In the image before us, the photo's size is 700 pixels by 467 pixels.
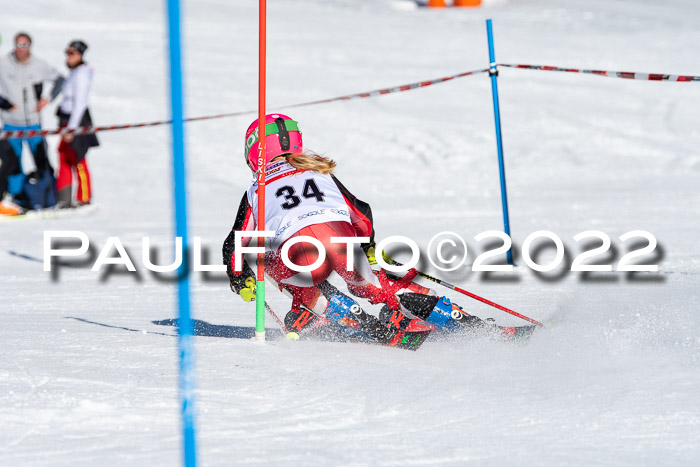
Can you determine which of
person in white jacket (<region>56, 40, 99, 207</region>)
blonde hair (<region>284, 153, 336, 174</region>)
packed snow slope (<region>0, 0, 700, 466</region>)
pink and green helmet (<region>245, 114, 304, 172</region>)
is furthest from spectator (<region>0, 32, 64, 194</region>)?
blonde hair (<region>284, 153, 336, 174</region>)

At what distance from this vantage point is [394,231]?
9.95 metres

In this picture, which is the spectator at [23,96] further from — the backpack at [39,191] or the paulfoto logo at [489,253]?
the paulfoto logo at [489,253]

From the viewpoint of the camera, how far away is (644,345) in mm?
4711

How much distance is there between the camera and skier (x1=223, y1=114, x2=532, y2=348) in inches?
192

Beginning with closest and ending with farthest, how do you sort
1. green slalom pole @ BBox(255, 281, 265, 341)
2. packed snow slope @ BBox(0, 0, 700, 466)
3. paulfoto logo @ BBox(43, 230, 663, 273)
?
packed snow slope @ BBox(0, 0, 700, 466)
green slalom pole @ BBox(255, 281, 265, 341)
paulfoto logo @ BBox(43, 230, 663, 273)

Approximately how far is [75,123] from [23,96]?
26.9 inches

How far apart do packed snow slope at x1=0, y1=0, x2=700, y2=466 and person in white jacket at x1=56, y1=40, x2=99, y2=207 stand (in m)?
0.53

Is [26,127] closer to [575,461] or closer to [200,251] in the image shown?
[200,251]

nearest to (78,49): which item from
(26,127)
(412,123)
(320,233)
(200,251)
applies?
(26,127)

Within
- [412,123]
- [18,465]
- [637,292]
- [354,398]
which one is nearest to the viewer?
[18,465]

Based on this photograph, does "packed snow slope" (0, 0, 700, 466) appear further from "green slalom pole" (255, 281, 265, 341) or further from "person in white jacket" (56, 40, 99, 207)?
"person in white jacket" (56, 40, 99, 207)

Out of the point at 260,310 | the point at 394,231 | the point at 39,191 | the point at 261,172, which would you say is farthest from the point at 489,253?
the point at 39,191

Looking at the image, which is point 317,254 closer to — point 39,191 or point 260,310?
point 260,310

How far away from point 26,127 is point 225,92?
4821 mm
